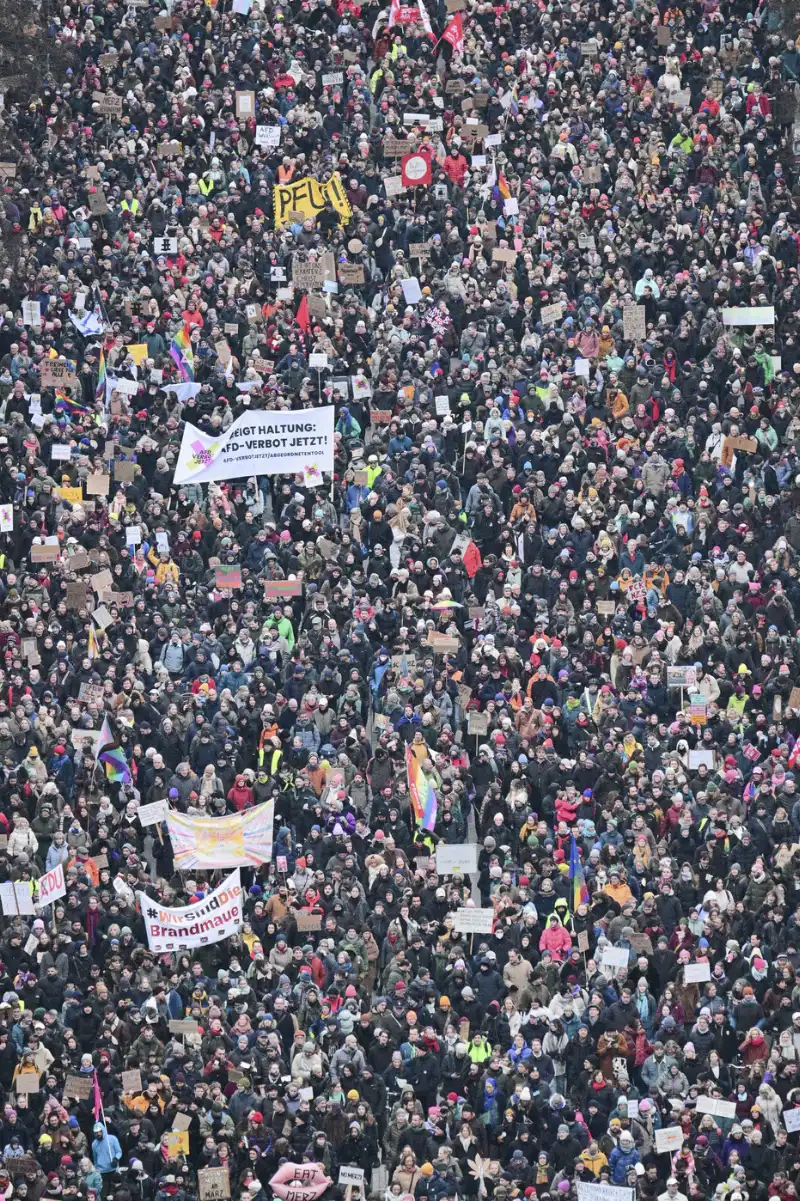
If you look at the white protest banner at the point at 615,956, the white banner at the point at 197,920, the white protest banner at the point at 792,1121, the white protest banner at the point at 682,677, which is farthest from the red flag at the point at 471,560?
the white protest banner at the point at 792,1121

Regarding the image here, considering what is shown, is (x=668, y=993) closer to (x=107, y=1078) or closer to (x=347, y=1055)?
(x=347, y=1055)

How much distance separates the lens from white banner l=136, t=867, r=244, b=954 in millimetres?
35031

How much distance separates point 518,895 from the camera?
3506 centimetres

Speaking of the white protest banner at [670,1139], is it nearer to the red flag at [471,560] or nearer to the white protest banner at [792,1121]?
the white protest banner at [792,1121]

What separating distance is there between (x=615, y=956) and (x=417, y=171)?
15.3 meters

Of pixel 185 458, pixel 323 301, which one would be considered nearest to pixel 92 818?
pixel 185 458

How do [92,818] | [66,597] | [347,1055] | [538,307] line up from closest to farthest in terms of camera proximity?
[347,1055], [92,818], [66,597], [538,307]

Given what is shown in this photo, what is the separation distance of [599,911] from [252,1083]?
3.96 m

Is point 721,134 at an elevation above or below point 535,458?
above

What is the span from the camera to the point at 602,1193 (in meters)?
32.1

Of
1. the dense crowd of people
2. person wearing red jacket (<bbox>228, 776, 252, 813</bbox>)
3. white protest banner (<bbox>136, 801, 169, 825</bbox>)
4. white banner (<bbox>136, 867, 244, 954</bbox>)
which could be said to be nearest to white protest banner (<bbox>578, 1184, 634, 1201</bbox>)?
the dense crowd of people

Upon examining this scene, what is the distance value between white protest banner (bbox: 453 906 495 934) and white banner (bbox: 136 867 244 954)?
88.9 inches

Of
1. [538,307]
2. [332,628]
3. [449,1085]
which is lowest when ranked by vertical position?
[449,1085]

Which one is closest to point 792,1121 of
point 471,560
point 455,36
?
point 471,560
